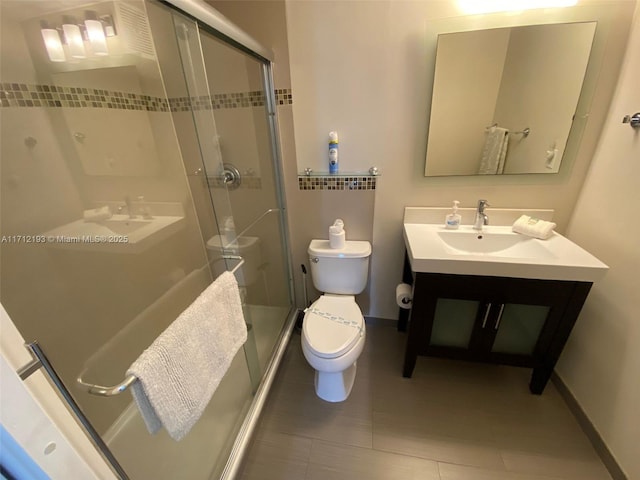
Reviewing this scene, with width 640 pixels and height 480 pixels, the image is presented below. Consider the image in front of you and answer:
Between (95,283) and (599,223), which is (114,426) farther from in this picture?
(599,223)

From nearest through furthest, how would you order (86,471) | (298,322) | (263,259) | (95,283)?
1. (86,471)
2. (95,283)
3. (263,259)
4. (298,322)

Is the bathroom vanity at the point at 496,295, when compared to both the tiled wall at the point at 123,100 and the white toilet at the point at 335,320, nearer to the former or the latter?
the white toilet at the point at 335,320

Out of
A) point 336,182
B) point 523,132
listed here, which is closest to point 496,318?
point 523,132

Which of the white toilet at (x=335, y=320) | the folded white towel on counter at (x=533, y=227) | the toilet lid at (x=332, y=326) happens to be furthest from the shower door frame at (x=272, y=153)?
the folded white towel on counter at (x=533, y=227)

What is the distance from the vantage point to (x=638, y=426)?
3.29 feet

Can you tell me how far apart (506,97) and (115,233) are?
200 centimetres

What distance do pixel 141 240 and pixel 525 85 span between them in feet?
6.70

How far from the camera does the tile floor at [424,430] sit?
115cm

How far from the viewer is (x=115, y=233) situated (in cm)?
122

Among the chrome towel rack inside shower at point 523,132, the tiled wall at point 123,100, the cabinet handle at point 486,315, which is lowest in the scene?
the cabinet handle at point 486,315

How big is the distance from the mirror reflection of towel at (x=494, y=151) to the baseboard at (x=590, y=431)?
3.96ft

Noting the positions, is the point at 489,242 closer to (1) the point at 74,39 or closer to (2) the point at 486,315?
(2) the point at 486,315

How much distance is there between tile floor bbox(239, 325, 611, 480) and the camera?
3.76 ft

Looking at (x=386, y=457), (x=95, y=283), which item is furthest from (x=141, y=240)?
(x=386, y=457)
